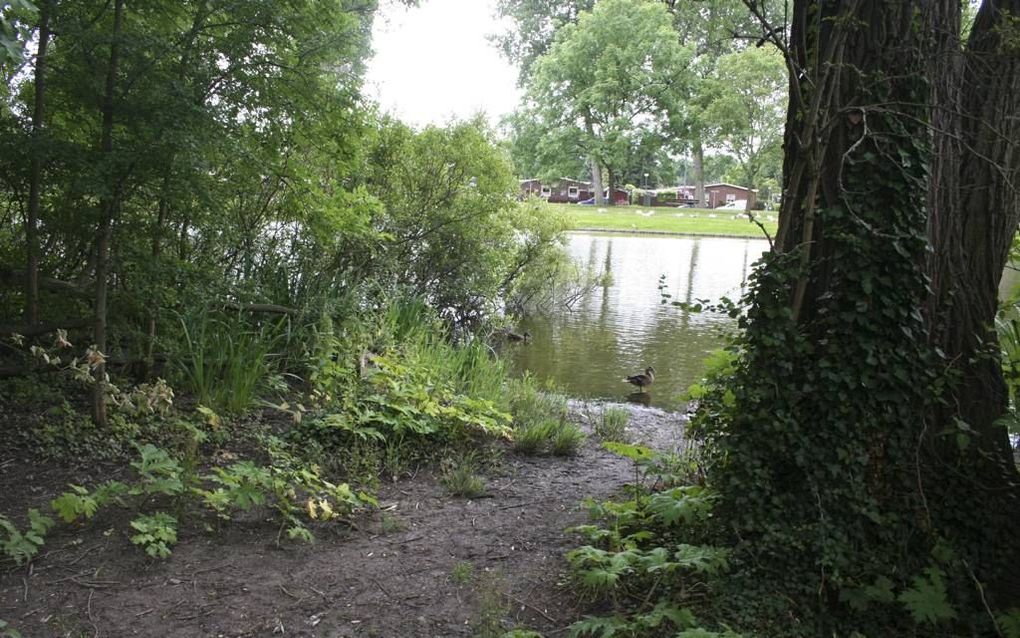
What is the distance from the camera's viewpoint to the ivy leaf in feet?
9.98

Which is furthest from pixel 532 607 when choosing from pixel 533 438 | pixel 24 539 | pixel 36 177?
pixel 36 177

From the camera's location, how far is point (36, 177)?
14.7 ft

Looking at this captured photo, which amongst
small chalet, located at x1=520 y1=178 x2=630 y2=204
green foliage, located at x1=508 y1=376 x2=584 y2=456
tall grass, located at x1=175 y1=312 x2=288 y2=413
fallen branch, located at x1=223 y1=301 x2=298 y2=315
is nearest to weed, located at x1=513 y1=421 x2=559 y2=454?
green foliage, located at x1=508 y1=376 x2=584 y2=456

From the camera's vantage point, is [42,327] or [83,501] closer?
[83,501]

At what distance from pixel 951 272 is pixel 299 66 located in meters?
4.18

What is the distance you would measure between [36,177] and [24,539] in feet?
7.72

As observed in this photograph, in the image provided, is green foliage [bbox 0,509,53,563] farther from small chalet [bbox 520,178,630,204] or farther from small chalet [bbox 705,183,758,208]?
small chalet [bbox 705,183,758,208]

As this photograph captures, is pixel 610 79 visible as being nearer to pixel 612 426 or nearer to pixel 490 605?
pixel 612 426

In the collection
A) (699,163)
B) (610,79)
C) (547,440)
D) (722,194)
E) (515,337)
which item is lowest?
(515,337)

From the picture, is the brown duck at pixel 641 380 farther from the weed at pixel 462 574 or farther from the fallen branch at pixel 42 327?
the fallen branch at pixel 42 327

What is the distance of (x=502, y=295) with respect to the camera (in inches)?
456

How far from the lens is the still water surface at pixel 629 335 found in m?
9.13

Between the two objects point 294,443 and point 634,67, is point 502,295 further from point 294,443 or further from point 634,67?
point 634,67

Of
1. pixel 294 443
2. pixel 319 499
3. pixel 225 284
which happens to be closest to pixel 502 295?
pixel 225 284
